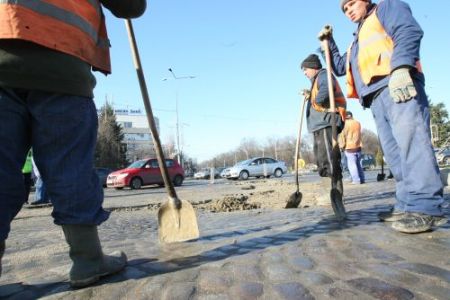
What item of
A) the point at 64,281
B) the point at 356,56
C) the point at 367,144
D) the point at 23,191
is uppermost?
the point at 367,144

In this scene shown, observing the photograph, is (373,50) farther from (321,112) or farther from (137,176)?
(137,176)

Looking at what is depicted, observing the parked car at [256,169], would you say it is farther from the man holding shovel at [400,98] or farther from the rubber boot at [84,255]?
the rubber boot at [84,255]

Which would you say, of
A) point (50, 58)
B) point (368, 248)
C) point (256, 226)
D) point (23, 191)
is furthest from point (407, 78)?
point (23, 191)

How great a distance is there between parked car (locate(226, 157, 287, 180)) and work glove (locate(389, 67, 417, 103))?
26.9 meters

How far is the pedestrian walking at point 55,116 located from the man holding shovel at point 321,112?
3912mm

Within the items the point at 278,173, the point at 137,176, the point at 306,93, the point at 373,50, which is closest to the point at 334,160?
the point at 373,50

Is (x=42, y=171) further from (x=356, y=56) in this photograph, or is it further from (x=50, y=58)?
(x=356, y=56)

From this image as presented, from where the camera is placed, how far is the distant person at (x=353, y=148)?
11.4 metres

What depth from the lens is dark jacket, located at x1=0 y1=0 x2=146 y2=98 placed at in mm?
2027

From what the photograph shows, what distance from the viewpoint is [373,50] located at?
357 cm

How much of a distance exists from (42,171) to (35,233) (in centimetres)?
333

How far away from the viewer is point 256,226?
407 cm

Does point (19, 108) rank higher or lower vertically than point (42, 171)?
higher

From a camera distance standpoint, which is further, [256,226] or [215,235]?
[256,226]
